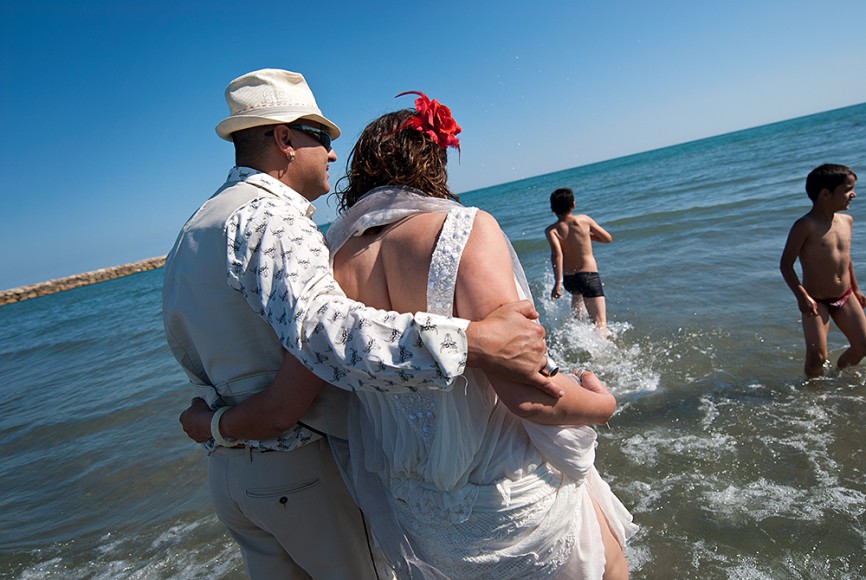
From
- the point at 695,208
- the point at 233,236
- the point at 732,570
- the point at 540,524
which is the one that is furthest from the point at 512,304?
the point at 695,208

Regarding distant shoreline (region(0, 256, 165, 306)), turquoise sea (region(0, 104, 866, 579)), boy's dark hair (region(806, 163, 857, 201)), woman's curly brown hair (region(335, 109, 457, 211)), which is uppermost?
distant shoreline (region(0, 256, 165, 306))

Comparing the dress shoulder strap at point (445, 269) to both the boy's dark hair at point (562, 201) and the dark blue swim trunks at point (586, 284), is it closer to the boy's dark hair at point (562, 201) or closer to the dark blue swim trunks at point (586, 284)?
the boy's dark hair at point (562, 201)

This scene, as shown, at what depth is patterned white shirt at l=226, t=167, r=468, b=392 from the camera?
1.33 meters

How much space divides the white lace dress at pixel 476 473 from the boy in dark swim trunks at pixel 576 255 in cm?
578

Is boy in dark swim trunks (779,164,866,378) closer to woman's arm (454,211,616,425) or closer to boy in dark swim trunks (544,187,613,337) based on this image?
boy in dark swim trunks (544,187,613,337)

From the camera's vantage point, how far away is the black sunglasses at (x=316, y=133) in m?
1.90

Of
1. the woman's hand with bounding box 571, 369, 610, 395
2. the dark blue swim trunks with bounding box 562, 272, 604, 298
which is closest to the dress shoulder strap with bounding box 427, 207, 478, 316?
the woman's hand with bounding box 571, 369, 610, 395

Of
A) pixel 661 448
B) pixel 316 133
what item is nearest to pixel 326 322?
pixel 316 133

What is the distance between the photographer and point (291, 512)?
6.03 ft

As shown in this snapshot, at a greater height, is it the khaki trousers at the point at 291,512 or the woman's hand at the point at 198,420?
the woman's hand at the point at 198,420

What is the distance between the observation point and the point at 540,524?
62.8 inches

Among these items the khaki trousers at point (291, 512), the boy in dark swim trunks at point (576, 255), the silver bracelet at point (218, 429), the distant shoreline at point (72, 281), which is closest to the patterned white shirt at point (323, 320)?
the silver bracelet at point (218, 429)

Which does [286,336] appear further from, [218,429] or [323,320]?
[218,429]

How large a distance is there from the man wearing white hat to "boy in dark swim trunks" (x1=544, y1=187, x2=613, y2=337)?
223 inches
